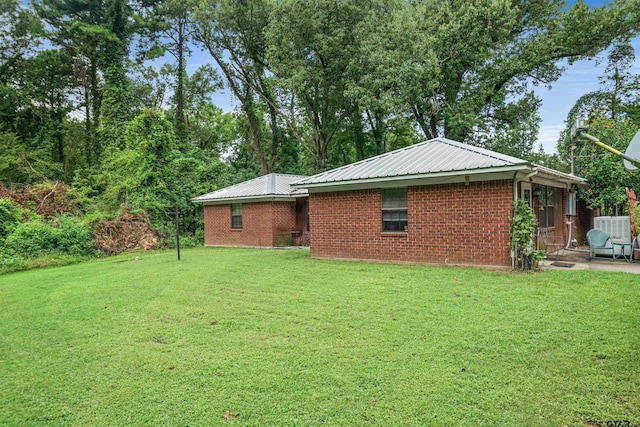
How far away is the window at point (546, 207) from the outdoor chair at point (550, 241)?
26 cm

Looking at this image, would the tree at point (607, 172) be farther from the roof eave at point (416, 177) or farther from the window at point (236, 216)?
the window at point (236, 216)

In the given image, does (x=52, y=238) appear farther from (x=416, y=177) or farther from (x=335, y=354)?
(x=335, y=354)

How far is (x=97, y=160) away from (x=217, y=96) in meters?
12.6

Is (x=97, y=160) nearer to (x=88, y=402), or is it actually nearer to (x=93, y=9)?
(x=93, y=9)

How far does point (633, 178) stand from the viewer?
13.1m

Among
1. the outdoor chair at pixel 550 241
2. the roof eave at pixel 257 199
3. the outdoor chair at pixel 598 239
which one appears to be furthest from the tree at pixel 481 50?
the outdoor chair at pixel 598 239

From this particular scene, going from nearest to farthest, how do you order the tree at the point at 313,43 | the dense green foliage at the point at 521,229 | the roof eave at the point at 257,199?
the dense green foliage at the point at 521,229 → the roof eave at the point at 257,199 → the tree at the point at 313,43

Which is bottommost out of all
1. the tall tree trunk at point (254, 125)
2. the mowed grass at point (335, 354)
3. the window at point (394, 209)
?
the mowed grass at point (335, 354)

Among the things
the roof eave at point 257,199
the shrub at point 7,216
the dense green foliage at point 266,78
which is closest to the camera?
the shrub at point 7,216

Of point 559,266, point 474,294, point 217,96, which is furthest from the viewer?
point 217,96

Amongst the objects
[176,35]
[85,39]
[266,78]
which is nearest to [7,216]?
[85,39]

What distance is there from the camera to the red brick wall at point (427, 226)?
9172mm

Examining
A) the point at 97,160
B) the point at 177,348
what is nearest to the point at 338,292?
the point at 177,348

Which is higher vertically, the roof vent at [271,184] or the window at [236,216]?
the roof vent at [271,184]
